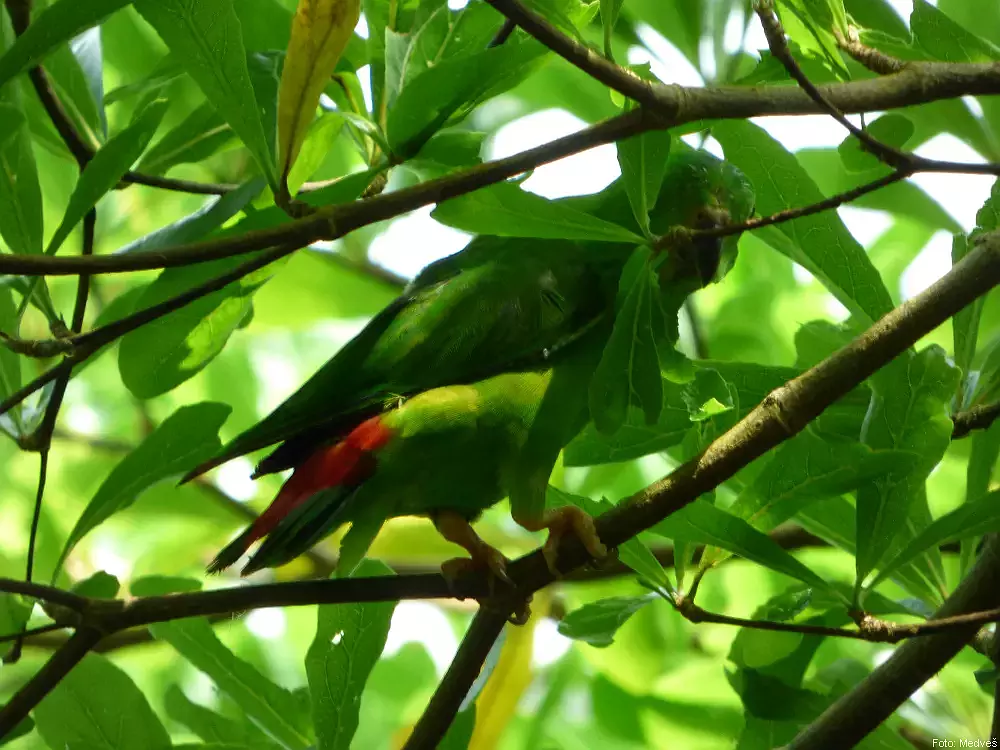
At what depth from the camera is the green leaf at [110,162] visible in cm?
118

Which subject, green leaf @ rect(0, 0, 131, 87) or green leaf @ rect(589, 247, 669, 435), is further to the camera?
green leaf @ rect(589, 247, 669, 435)

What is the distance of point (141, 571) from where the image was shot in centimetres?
237

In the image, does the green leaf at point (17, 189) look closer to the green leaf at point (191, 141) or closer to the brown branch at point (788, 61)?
the green leaf at point (191, 141)

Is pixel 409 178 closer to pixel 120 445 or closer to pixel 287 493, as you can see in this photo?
pixel 287 493

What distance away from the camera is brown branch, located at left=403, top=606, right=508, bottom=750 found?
1272 millimetres

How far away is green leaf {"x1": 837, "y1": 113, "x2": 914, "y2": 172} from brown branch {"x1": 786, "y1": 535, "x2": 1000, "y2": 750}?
1.63 feet

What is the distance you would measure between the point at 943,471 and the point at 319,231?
1565mm

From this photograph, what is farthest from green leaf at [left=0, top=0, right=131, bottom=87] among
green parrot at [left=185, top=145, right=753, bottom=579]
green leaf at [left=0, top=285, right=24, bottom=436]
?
green parrot at [left=185, top=145, right=753, bottom=579]

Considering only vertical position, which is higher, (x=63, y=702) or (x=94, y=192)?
(x=94, y=192)

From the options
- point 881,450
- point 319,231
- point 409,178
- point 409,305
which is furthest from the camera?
point 409,178

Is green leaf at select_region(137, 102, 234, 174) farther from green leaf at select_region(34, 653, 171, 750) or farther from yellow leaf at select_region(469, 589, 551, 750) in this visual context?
yellow leaf at select_region(469, 589, 551, 750)

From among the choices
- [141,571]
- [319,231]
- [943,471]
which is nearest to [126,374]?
[319,231]

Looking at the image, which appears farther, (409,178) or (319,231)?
(409,178)

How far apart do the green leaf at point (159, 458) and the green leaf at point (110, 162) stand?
1.07 ft
